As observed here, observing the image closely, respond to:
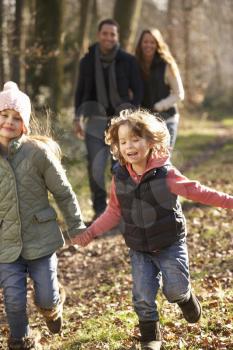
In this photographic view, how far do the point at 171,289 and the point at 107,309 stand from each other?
1.65 meters

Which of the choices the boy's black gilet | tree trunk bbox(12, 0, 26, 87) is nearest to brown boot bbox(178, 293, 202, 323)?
the boy's black gilet

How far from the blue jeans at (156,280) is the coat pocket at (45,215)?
71cm

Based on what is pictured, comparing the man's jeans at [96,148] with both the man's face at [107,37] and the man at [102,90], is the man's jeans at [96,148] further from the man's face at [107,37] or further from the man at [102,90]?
Result: the man's face at [107,37]

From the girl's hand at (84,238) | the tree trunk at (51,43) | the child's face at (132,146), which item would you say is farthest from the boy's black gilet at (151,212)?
the tree trunk at (51,43)

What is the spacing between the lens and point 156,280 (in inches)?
184

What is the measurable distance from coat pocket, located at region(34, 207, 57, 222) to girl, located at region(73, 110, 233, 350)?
54 centimetres

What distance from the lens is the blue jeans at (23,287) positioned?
4676 mm

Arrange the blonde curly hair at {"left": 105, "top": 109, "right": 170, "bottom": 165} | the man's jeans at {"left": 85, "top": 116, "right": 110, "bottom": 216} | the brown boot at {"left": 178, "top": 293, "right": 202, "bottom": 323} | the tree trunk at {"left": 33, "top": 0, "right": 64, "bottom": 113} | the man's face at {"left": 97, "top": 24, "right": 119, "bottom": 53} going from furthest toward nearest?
the tree trunk at {"left": 33, "top": 0, "right": 64, "bottom": 113} → the man's jeans at {"left": 85, "top": 116, "right": 110, "bottom": 216} → the man's face at {"left": 97, "top": 24, "right": 119, "bottom": 53} → the brown boot at {"left": 178, "top": 293, "right": 202, "bottom": 323} → the blonde curly hair at {"left": 105, "top": 109, "right": 170, "bottom": 165}

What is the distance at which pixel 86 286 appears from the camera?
23.7 ft

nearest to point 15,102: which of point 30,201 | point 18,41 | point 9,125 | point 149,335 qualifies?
point 9,125

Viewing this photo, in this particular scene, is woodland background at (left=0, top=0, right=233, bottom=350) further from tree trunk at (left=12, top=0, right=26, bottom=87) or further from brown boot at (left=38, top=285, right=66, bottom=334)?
brown boot at (left=38, top=285, right=66, bottom=334)

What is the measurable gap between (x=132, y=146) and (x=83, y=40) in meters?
13.2

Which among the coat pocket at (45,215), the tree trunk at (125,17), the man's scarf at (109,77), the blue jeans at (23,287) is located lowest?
the blue jeans at (23,287)

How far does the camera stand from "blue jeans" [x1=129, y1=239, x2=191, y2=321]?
4543mm
